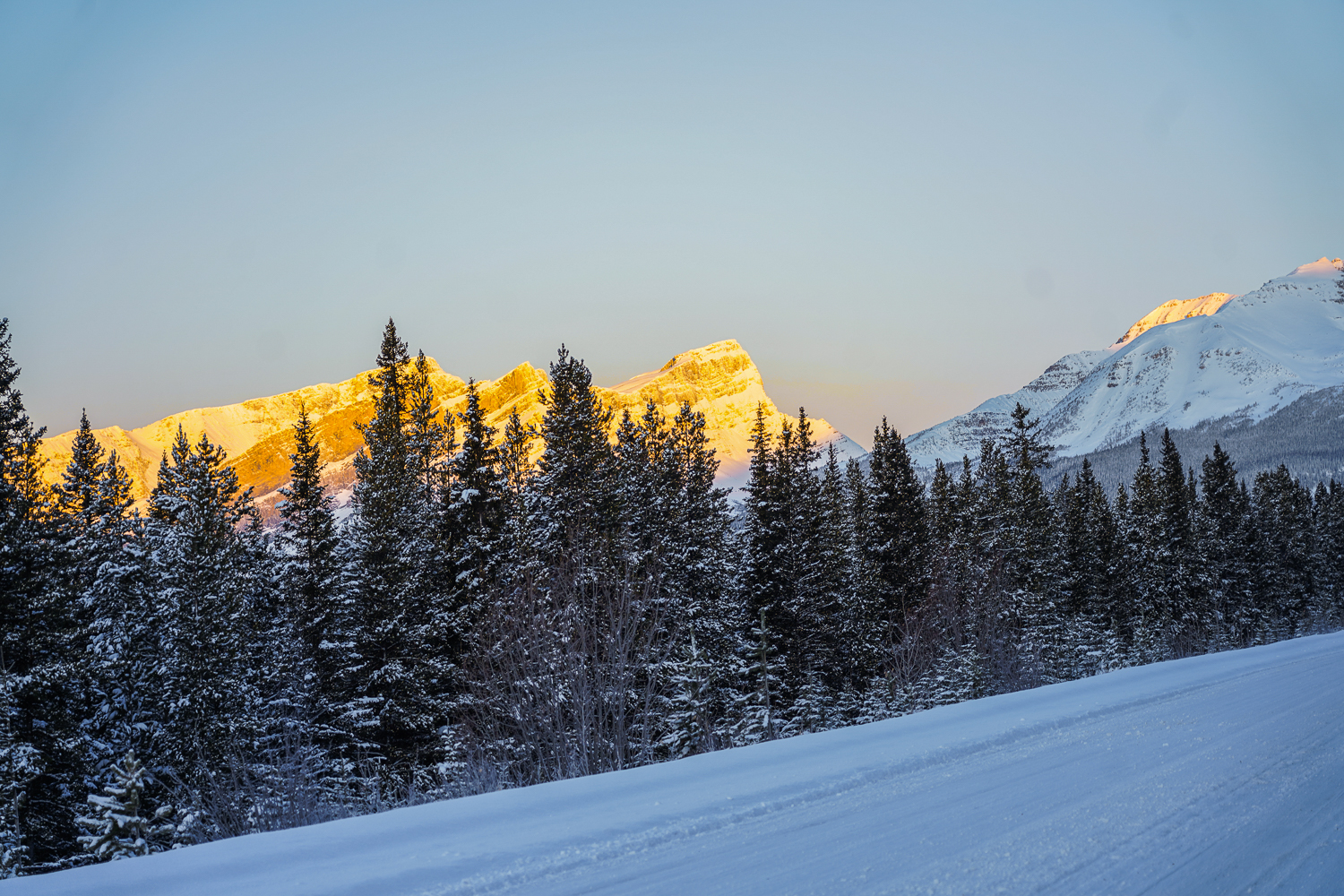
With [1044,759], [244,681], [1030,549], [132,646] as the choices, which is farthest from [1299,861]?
[1030,549]

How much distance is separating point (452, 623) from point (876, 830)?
21.5 meters

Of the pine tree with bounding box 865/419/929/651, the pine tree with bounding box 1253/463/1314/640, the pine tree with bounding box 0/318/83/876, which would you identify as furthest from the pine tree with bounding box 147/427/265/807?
the pine tree with bounding box 1253/463/1314/640

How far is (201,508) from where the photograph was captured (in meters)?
25.7

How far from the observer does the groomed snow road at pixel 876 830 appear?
504 centimetres

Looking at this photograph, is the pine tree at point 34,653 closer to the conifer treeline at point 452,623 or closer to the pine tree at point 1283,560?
the conifer treeline at point 452,623

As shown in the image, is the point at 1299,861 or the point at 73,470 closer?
the point at 1299,861

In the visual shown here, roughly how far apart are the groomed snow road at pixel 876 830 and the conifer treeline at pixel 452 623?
5368mm

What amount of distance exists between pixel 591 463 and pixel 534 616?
7.06 meters

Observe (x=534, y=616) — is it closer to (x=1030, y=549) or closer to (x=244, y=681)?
(x=244, y=681)

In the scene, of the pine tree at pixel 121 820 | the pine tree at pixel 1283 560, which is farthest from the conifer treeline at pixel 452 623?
the pine tree at pixel 1283 560

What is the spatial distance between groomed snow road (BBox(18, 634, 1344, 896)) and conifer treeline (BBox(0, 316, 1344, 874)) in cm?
537

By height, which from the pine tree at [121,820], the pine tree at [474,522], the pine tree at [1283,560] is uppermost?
the pine tree at [474,522]

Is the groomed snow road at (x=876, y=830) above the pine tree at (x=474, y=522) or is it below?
below

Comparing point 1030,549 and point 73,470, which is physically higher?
point 73,470
